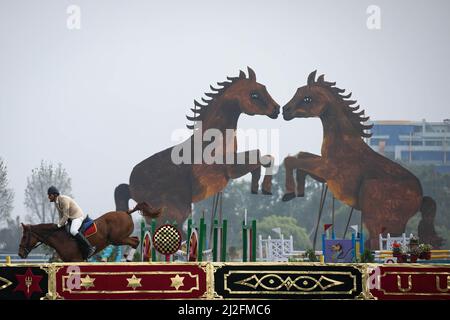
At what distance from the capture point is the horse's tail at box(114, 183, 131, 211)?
16.0 metres

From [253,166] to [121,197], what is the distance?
8.85 feet

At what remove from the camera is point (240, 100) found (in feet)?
52.5

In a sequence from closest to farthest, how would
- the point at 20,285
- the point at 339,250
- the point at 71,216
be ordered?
the point at 20,285 → the point at 71,216 → the point at 339,250

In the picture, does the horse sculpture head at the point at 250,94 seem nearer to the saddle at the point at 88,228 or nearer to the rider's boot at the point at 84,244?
the saddle at the point at 88,228

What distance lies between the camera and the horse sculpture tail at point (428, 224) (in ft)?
52.9

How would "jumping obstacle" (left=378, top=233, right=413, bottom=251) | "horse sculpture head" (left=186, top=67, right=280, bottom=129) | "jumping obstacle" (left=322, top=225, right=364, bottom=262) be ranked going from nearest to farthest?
"jumping obstacle" (left=322, top=225, right=364, bottom=262)
"jumping obstacle" (left=378, top=233, right=413, bottom=251)
"horse sculpture head" (left=186, top=67, right=280, bottom=129)

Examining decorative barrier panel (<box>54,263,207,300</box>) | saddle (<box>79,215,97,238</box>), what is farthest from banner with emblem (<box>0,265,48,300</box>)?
saddle (<box>79,215,97,238</box>)

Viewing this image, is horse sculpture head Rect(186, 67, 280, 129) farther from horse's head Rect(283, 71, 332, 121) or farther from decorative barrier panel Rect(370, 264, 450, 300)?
decorative barrier panel Rect(370, 264, 450, 300)

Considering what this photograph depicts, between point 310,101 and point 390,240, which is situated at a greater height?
point 310,101

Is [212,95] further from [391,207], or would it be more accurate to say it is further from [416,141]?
[416,141]

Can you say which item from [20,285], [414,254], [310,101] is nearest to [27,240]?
[20,285]

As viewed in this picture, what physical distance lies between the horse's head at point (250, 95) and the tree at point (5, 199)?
21.6ft

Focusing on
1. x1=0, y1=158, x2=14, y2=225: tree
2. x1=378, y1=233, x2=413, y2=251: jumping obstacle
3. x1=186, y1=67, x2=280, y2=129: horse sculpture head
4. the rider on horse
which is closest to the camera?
the rider on horse

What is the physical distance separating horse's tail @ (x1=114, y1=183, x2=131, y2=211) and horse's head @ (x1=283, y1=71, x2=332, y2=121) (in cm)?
354
